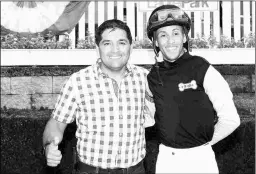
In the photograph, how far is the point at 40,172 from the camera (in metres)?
4.59

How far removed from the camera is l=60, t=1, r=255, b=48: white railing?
568 cm

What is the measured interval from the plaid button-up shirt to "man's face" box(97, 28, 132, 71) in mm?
113

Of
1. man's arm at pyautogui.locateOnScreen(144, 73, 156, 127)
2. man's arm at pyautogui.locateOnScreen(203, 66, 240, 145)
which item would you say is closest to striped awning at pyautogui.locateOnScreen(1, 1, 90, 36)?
man's arm at pyautogui.locateOnScreen(144, 73, 156, 127)

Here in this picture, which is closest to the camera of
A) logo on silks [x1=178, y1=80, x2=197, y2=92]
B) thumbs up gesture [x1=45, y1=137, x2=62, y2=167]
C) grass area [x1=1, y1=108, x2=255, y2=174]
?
thumbs up gesture [x1=45, y1=137, x2=62, y2=167]

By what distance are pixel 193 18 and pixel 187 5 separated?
0.25 m

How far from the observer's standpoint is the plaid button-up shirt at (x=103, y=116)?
112 inches

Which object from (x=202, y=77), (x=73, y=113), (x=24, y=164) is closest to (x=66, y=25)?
(x=24, y=164)

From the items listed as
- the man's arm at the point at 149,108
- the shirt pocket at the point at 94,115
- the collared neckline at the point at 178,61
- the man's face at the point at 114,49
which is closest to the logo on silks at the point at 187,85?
the collared neckline at the point at 178,61

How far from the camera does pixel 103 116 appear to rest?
286cm

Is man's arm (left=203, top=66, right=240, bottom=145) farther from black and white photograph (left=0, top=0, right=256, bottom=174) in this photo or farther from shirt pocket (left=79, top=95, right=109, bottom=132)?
shirt pocket (left=79, top=95, right=109, bottom=132)

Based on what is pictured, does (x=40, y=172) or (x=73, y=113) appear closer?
(x=73, y=113)

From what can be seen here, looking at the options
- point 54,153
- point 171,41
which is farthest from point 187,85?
point 54,153

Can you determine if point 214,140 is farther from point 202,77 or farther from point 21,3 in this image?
point 21,3

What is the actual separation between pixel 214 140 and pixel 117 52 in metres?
0.98
